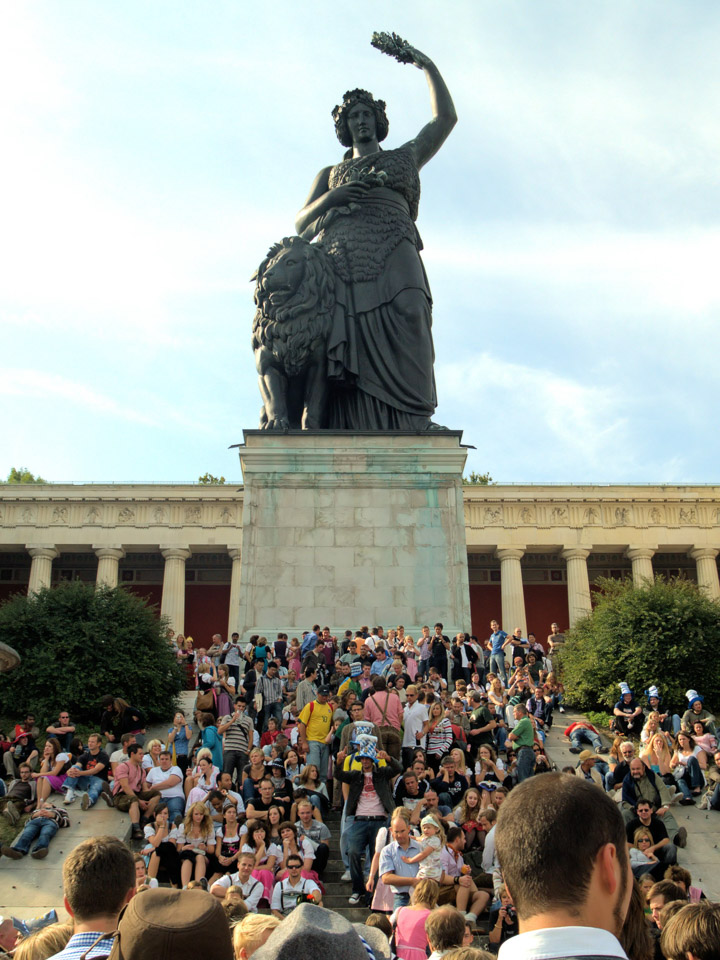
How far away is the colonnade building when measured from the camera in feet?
178

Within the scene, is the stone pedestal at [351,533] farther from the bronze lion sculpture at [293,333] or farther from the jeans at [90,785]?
the jeans at [90,785]

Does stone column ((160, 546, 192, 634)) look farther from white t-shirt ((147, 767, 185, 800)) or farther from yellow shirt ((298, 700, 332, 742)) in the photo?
white t-shirt ((147, 767, 185, 800))

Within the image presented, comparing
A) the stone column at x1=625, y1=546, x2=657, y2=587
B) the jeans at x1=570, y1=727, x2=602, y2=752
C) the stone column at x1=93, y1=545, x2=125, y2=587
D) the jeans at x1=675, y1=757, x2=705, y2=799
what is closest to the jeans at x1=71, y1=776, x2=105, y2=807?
the jeans at x1=570, y1=727, x2=602, y2=752

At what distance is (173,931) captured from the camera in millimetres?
2674

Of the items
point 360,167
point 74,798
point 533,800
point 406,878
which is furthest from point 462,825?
point 360,167

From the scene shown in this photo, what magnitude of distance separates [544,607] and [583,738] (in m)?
39.1

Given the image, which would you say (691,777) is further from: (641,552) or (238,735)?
(641,552)

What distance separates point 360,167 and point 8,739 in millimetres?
13769

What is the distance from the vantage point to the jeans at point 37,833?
41.3 feet

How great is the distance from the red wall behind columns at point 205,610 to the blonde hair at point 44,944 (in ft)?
159

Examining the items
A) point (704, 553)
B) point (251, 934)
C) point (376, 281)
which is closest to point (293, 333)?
point (376, 281)

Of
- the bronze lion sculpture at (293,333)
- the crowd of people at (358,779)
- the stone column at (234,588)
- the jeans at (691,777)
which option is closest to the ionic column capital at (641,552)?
the stone column at (234,588)

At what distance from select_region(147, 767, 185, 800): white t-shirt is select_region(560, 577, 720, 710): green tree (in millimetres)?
9409

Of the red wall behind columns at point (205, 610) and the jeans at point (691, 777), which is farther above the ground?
the red wall behind columns at point (205, 610)
